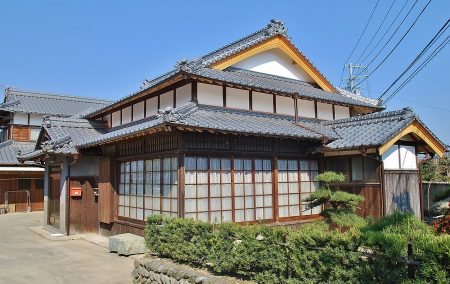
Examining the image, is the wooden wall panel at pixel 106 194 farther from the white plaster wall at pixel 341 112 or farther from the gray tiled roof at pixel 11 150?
the gray tiled roof at pixel 11 150

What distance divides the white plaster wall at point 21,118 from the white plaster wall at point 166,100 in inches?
828

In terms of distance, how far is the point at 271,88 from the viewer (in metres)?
13.5

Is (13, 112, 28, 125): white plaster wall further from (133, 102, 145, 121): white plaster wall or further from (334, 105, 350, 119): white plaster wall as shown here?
A: (334, 105, 350, 119): white plaster wall

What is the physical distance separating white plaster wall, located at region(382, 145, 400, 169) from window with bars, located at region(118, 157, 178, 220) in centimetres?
691

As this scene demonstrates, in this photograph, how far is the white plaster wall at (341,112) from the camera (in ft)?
54.9

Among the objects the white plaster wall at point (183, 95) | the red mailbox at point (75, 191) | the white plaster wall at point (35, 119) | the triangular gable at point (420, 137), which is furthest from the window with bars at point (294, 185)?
the white plaster wall at point (35, 119)

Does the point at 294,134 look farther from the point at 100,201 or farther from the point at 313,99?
the point at 100,201

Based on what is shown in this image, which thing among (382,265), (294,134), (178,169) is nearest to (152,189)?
(178,169)

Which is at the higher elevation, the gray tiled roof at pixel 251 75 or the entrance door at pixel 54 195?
the gray tiled roof at pixel 251 75

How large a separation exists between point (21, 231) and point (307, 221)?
1282 cm

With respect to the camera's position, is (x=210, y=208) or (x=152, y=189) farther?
(x=152, y=189)

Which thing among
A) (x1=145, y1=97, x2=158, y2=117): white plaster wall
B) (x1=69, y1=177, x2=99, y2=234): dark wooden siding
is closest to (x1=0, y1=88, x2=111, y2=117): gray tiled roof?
(x1=69, y1=177, x2=99, y2=234): dark wooden siding

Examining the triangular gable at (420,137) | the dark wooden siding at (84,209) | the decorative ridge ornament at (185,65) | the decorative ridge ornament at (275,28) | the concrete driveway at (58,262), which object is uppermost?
the decorative ridge ornament at (275,28)

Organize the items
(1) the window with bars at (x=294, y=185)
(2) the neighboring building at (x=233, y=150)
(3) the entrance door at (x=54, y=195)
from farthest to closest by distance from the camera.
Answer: (3) the entrance door at (x=54, y=195) < (1) the window with bars at (x=294, y=185) < (2) the neighboring building at (x=233, y=150)
